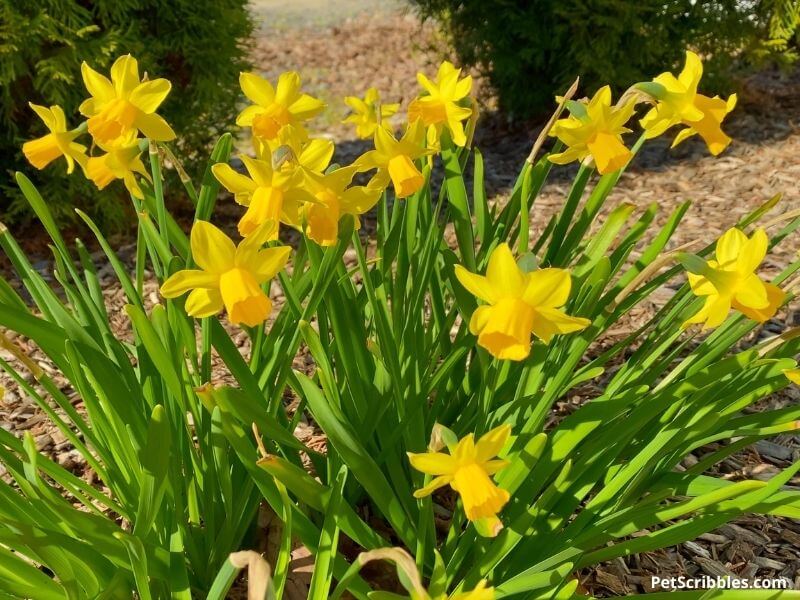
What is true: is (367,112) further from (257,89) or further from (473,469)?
(473,469)

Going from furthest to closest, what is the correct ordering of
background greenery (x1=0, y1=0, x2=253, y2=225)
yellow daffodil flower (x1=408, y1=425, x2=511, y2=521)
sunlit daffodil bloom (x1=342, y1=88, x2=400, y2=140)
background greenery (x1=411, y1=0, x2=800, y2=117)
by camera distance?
background greenery (x1=411, y1=0, x2=800, y2=117)
background greenery (x1=0, y1=0, x2=253, y2=225)
sunlit daffodil bloom (x1=342, y1=88, x2=400, y2=140)
yellow daffodil flower (x1=408, y1=425, x2=511, y2=521)

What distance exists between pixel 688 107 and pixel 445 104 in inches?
19.0

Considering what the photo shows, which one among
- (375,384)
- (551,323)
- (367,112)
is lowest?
(375,384)

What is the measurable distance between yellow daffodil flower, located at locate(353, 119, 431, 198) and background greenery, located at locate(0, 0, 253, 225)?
2612mm

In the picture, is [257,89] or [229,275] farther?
[257,89]

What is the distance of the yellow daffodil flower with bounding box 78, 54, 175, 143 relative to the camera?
137 centimetres

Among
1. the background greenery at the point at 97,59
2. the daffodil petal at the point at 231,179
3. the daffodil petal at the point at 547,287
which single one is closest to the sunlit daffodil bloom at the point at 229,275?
the daffodil petal at the point at 231,179

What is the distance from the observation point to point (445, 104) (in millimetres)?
1543

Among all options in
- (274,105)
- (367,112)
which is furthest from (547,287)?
(367,112)

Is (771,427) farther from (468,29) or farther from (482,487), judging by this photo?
(468,29)

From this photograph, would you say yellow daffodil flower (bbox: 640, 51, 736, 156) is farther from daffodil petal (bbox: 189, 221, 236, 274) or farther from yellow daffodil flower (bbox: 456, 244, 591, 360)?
daffodil petal (bbox: 189, 221, 236, 274)

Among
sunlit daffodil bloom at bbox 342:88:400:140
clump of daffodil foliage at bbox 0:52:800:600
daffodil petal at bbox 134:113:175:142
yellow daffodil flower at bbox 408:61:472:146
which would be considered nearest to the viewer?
clump of daffodil foliage at bbox 0:52:800:600

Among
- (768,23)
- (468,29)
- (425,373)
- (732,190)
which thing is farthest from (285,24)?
(425,373)

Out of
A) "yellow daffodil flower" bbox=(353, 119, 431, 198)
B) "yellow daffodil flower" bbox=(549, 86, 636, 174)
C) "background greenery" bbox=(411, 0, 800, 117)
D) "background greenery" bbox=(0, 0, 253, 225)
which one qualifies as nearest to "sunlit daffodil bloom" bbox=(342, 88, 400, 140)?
"yellow daffodil flower" bbox=(353, 119, 431, 198)
